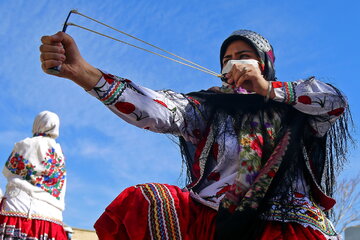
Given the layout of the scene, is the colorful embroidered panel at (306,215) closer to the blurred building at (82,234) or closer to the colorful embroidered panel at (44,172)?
the colorful embroidered panel at (44,172)

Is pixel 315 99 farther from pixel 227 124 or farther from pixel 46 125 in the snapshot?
pixel 46 125

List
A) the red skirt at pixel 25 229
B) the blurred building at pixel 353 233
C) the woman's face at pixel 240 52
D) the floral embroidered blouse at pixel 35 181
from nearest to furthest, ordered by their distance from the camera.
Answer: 1. the woman's face at pixel 240 52
2. the red skirt at pixel 25 229
3. the floral embroidered blouse at pixel 35 181
4. the blurred building at pixel 353 233

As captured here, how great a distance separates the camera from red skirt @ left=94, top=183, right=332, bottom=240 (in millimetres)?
2000

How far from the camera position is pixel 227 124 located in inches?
91.7

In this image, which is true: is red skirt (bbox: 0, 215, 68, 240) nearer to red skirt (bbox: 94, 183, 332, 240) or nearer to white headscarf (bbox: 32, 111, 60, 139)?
white headscarf (bbox: 32, 111, 60, 139)

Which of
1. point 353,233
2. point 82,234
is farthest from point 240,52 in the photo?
point 353,233

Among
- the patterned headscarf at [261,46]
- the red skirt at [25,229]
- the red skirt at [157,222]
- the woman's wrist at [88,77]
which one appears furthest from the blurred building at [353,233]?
the woman's wrist at [88,77]

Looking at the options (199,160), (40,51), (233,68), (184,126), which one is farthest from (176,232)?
(40,51)

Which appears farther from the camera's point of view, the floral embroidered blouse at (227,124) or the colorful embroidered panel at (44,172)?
the colorful embroidered panel at (44,172)

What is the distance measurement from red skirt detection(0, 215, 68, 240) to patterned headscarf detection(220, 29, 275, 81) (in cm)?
386

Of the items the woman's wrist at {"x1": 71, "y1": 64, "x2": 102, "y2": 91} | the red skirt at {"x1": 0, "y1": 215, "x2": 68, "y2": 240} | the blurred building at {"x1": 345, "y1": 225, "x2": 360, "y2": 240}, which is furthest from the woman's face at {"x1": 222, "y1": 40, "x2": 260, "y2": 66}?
the blurred building at {"x1": 345, "y1": 225, "x2": 360, "y2": 240}

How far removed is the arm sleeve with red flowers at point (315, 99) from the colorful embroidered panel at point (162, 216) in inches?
23.6

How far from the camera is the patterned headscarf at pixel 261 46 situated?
254 cm

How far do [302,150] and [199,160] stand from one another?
43 centimetres
